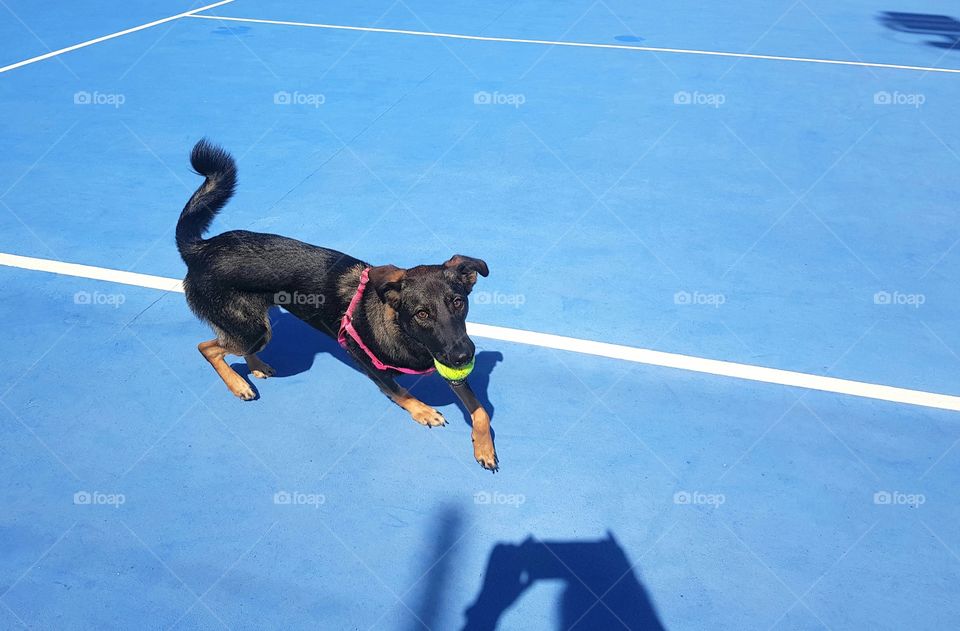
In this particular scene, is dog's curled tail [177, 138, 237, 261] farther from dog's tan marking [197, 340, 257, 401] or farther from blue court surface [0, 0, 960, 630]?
blue court surface [0, 0, 960, 630]

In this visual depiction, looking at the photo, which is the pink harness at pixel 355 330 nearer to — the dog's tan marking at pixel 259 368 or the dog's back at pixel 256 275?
the dog's back at pixel 256 275

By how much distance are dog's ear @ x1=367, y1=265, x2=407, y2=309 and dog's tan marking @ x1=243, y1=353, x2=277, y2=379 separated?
4.67ft

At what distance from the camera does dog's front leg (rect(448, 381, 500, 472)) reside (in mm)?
4391

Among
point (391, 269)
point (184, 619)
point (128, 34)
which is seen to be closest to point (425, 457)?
point (391, 269)

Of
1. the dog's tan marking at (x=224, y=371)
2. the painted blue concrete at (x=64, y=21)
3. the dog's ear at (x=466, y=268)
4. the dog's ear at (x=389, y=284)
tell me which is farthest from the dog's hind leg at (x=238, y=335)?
the painted blue concrete at (x=64, y=21)

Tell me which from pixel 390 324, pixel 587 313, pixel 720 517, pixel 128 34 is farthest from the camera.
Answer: pixel 128 34

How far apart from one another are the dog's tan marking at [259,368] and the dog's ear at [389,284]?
1.42 meters

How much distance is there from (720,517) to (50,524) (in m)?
4.05

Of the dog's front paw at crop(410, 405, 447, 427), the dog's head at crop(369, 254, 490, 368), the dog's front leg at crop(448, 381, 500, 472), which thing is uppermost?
the dog's head at crop(369, 254, 490, 368)

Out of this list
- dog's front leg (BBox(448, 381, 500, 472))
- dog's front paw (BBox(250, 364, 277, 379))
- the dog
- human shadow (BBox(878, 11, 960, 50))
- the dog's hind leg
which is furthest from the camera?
human shadow (BBox(878, 11, 960, 50))

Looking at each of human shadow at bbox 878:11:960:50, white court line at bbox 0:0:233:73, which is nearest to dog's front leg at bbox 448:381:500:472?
white court line at bbox 0:0:233:73

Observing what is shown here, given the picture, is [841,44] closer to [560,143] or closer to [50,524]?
[560,143]

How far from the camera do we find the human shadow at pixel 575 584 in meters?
3.63

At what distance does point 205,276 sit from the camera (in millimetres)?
4836
